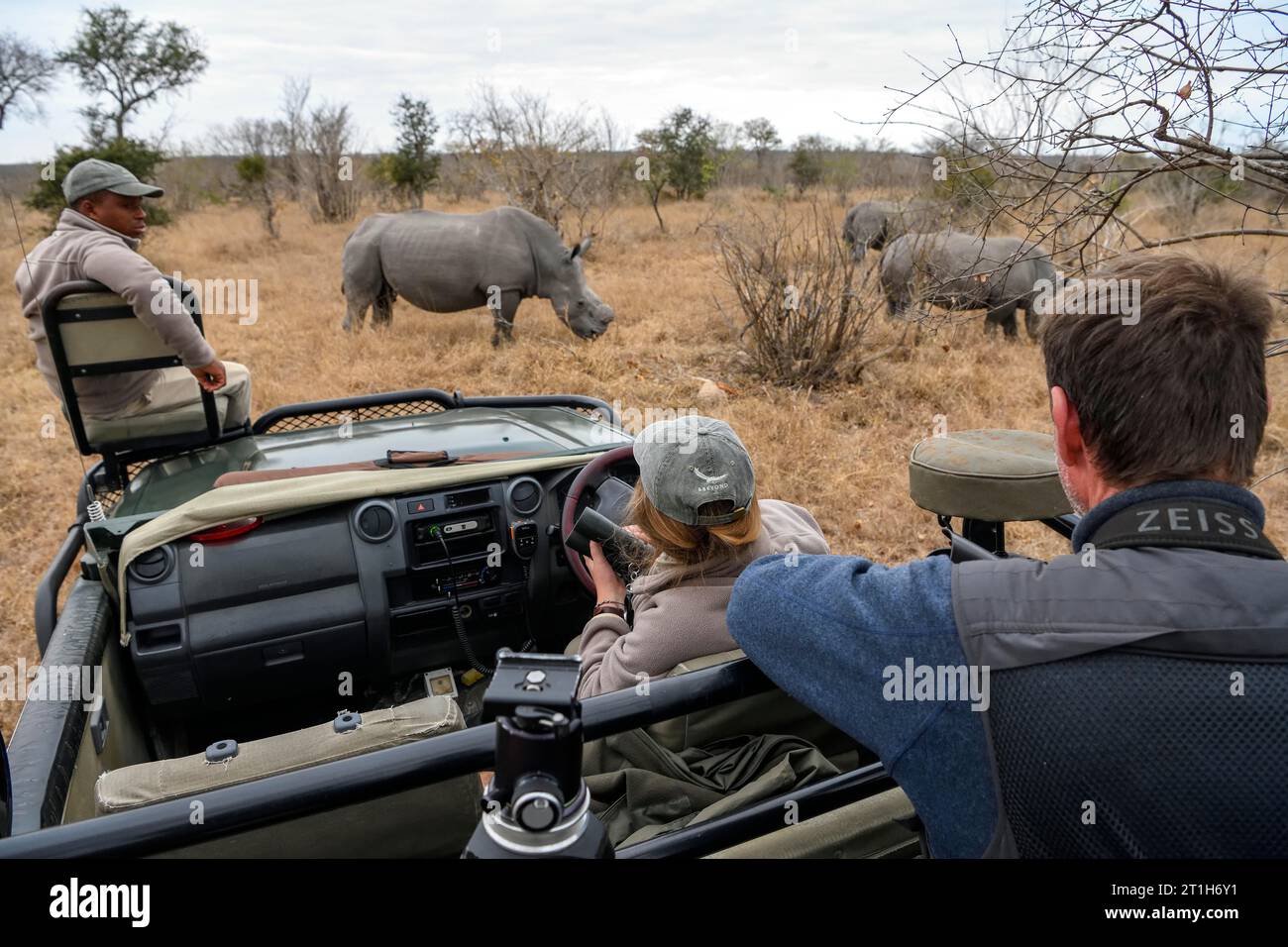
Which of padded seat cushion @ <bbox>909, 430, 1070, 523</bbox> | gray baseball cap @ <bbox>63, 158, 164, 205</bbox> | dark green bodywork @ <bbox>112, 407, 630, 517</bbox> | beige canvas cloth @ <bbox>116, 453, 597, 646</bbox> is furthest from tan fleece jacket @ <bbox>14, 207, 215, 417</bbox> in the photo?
padded seat cushion @ <bbox>909, 430, 1070, 523</bbox>

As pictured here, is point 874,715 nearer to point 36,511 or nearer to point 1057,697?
point 1057,697

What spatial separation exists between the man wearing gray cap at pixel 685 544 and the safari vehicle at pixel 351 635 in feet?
0.25

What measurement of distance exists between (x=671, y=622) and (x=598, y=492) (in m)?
0.96

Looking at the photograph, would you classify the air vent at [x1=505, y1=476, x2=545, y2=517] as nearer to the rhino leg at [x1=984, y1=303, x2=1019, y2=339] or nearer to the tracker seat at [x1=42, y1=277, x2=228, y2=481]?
the tracker seat at [x1=42, y1=277, x2=228, y2=481]

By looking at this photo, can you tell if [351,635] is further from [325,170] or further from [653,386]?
[325,170]

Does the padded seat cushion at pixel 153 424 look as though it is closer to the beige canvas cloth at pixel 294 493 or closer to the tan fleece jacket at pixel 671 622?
the beige canvas cloth at pixel 294 493

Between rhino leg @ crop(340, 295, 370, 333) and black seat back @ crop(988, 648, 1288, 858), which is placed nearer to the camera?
black seat back @ crop(988, 648, 1288, 858)

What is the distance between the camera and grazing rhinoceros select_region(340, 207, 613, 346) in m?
10.5

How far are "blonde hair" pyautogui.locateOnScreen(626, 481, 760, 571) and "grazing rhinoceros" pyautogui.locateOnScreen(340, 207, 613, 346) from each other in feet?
28.5

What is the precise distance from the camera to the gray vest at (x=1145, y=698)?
3.28 ft
